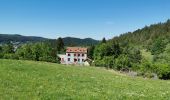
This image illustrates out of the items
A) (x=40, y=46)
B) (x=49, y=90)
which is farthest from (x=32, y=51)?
(x=49, y=90)

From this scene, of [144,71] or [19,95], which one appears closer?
[19,95]

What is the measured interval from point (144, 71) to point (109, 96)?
75495 millimetres

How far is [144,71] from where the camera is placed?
92.8m

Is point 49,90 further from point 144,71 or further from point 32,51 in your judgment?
point 32,51

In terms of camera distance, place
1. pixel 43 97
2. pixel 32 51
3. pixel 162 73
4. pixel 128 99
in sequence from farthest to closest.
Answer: pixel 32 51
pixel 162 73
pixel 128 99
pixel 43 97

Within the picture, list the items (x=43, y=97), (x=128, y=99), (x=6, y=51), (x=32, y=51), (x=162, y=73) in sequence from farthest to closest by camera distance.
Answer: (x=6, y=51) < (x=32, y=51) < (x=162, y=73) < (x=128, y=99) < (x=43, y=97)

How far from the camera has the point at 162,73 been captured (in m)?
89.1

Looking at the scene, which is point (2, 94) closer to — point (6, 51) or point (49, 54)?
point (49, 54)

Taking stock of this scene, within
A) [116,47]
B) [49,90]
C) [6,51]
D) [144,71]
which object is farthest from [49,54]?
[49,90]

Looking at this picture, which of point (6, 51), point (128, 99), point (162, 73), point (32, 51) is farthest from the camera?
point (6, 51)

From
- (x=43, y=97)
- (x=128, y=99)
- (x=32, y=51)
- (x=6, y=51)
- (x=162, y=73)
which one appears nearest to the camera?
(x=43, y=97)

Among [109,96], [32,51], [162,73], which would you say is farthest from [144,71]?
[109,96]

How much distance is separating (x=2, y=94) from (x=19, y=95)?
2.65 ft

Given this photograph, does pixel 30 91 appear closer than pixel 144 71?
Yes
